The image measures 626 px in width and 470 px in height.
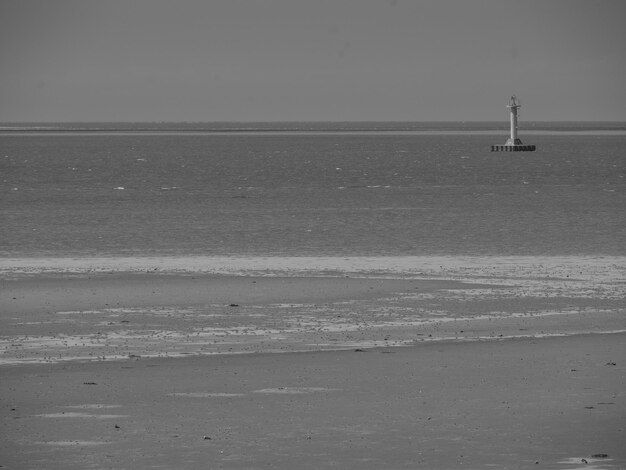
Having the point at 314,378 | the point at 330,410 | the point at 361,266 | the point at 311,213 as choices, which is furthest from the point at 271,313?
the point at 311,213

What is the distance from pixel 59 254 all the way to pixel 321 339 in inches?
821

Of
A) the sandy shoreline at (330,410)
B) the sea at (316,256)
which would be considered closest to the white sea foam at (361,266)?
the sea at (316,256)

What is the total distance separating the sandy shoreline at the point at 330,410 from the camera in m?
12.2

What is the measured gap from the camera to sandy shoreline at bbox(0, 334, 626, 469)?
12.2 meters

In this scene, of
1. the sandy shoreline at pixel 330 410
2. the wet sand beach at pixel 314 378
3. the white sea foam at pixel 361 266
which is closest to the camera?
the sandy shoreline at pixel 330 410

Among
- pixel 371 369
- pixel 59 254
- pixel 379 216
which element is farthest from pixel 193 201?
pixel 371 369

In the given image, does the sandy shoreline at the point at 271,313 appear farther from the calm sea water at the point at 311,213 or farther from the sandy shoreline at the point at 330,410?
the calm sea water at the point at 311,213

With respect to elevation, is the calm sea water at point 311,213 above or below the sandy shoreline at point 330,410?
below

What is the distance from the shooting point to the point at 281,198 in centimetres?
7694

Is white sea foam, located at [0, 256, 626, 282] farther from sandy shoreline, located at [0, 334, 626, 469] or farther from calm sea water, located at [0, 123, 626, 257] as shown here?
sandy shoreline, located at [0, 334, 626, 469]

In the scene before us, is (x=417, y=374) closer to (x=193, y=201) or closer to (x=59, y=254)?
(x=59, y=254)

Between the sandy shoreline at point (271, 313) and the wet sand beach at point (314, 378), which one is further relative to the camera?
the sandy shoreline at point (271, 313)

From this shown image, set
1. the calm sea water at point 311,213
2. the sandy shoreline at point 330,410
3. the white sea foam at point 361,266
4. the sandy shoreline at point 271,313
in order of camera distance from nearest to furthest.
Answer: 1. the sandy shoreline at point 330,410
2. the sandy shoreline at point 271,313
3. the white sea foam at point 361,266
4. the calm sea water at point 311,213

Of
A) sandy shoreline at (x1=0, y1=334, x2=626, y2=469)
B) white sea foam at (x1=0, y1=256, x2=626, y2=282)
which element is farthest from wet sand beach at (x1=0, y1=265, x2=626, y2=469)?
white sea foam at (x1=0, y1=256, x2=626, y2=282)
